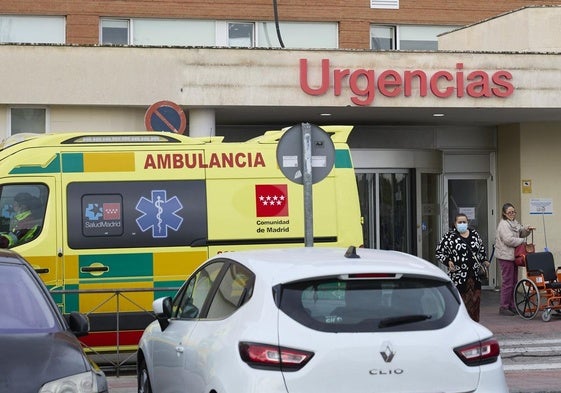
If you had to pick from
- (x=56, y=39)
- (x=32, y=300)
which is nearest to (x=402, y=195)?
(x=56, y=39)

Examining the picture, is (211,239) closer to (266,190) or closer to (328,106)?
(266,190)

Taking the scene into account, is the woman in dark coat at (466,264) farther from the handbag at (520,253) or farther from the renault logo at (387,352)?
Answer: the renault logo at (387,352)

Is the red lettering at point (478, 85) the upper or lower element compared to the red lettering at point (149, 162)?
upper

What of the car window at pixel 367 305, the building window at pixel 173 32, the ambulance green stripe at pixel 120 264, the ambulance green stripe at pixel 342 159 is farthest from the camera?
the building window at pixel 173 32

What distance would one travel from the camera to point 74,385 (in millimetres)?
5566

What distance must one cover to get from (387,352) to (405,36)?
20383 mm

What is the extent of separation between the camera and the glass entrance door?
19.8 m

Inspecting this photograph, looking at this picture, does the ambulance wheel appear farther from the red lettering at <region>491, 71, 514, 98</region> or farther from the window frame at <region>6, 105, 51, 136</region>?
the window frame at <region>6, 105, 51, 136</region>

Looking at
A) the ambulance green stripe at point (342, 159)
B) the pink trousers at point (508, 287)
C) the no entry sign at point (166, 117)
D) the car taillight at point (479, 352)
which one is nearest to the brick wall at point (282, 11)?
the no entry sign at point (166, 117)

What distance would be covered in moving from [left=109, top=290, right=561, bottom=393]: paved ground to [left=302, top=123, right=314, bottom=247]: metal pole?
2370mm

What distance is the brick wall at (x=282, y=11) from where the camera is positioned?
23328mm

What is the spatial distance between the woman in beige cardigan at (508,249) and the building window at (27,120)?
771cm

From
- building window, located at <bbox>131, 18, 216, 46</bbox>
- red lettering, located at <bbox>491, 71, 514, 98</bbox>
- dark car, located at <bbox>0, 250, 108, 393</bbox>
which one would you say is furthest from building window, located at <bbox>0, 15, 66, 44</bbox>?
dark car, located at <bbox>0, 250, 108, 393</bbox>

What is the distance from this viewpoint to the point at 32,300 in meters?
6.72
